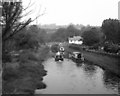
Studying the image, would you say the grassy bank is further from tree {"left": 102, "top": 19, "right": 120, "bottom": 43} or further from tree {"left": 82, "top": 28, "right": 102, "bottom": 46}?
tree {"left": 82, "top": 28, "right": 102, "bottom": 46}

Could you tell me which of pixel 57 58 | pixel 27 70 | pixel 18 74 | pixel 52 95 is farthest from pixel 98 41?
pixel 52 95

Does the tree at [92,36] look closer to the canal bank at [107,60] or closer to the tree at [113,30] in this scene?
the tree at [113,30]

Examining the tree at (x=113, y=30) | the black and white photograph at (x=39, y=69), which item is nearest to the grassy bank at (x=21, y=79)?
the black and white photograph at (x=39, y=69)

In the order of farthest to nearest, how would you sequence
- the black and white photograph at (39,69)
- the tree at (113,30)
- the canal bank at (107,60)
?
1. the tree at (113,30)
2. the canal bank at (107,60)
3. the black and white photograph at (39,69)

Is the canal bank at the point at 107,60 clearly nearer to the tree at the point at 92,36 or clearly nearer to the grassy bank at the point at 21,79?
the tree at the point at 92,36

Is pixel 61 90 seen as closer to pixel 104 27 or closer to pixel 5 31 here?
pixel 5 31

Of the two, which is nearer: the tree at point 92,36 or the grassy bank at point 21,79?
the grassy bank at point 21,79

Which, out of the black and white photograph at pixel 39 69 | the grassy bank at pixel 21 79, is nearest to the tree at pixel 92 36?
the black and white photograph at pixel 39 69

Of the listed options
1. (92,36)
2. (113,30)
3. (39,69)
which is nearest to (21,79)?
(39,69)

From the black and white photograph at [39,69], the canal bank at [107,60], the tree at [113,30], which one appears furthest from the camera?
the tree at [113,30]

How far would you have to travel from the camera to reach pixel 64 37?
8844 centimetres

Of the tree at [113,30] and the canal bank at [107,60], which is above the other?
the tree at [113,30]

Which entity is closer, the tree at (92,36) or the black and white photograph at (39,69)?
the black and white photograph at (39,69)

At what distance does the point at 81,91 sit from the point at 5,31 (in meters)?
12.3
